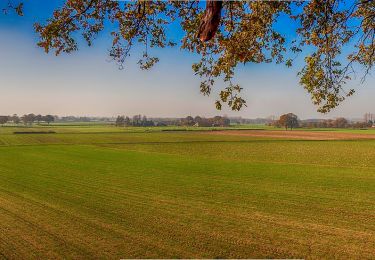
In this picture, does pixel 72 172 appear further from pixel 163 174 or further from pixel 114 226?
pixel 114 226

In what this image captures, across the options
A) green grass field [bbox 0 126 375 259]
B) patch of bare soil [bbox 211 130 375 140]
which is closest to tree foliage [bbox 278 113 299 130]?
patch of bare soil [bbox 211 130 375 140]

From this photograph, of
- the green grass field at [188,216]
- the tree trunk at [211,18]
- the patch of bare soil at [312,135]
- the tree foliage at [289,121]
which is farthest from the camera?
the tree foliage at [289,121]

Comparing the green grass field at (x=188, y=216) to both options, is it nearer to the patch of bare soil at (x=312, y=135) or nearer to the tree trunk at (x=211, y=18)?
the tree trunk at (x=211, y=18)

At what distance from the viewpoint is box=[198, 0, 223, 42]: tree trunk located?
6.27 meters

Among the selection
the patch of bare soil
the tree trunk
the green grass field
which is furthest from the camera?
the patch of bare soil

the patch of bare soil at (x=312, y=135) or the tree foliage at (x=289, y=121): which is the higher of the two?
the tree foliage at (x=289, y=121)

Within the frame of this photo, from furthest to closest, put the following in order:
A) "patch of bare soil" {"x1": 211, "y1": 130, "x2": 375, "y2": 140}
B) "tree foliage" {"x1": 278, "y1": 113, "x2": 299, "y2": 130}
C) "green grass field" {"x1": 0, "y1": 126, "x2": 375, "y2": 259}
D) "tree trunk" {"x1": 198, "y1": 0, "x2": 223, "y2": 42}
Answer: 1. "tree foliage" {"x1": 278, "y1": 113, "x2": 299, "y2": 130}
2. "patch of bare soil" {"x1": 211, "y1": 130, "x2": 375, "y2": 140}
3. "green grass field" {"x1": 0, "y1": 126, "x2": 375, "y2": 259}
4. "tree trunk" {"x1": 198, "y1": 0, "x2": 223, "y2": 42}

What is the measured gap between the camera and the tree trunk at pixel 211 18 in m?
6.27

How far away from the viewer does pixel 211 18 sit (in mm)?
6391

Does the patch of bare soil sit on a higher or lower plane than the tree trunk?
lower

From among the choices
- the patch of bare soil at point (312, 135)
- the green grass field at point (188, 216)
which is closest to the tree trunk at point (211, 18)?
the green grass field at point (188, 216)

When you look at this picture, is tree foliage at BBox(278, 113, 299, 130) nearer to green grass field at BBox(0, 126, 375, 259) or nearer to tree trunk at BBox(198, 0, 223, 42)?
green grass field at BBox(0, 126, 375, 259)

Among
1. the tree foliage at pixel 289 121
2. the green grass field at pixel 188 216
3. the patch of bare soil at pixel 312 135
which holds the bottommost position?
the green grass field at pixel 188 216

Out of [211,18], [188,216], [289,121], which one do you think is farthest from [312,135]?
[211,18]
